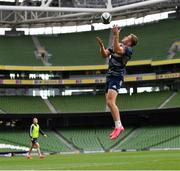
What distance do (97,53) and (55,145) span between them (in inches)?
614

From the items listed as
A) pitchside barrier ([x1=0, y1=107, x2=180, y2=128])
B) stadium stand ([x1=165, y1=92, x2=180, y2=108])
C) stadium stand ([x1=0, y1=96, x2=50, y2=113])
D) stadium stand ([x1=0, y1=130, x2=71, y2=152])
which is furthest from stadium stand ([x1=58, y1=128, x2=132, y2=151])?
stadium stand ([x1=165, y1=92, x2=180, y2=108])

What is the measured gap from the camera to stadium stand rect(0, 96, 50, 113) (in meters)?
51.6

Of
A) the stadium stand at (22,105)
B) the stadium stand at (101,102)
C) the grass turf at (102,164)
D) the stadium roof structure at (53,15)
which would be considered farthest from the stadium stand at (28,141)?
the grass turf at (102,164)

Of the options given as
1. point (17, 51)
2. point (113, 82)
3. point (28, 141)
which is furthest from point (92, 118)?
point (113, 82)

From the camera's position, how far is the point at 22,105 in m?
52.8

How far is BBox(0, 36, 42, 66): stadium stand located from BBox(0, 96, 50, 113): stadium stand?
4.36 metres

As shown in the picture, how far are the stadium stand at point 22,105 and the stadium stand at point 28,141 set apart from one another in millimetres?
2410

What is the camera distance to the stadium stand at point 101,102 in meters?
50.7

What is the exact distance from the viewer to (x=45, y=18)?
55.9 m

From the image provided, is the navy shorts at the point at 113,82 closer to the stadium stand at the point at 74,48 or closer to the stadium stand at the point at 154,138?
the stadium stand at the point at 154,138

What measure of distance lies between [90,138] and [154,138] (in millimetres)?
6757

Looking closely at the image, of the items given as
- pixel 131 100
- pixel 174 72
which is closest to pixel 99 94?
pixel 131 100

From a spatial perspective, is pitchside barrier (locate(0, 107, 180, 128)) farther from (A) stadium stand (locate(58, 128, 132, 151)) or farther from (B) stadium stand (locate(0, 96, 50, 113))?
(A) stadium stand (locate(58, 128, 132, 151))

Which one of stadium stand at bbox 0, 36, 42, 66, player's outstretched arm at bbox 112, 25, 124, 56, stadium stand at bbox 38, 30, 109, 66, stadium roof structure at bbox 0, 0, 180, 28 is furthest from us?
stadium stand at bbox 38, 30, 109, 66
